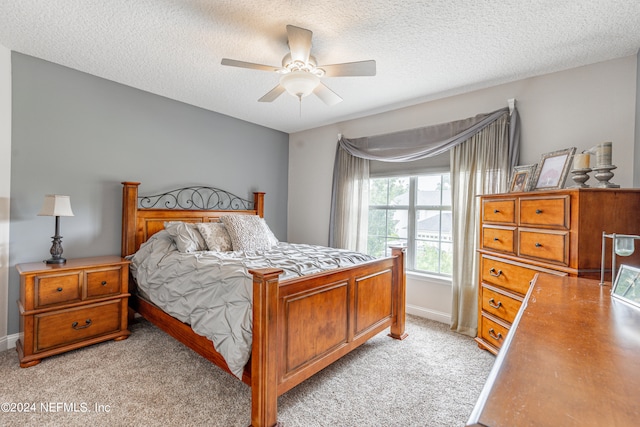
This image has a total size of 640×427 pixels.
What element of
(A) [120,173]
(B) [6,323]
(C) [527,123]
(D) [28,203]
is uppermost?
(C) [527,123]

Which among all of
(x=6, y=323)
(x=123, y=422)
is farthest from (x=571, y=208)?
(x=6, y=323)

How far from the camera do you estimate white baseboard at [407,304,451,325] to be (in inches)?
131

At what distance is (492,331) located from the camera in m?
2.53

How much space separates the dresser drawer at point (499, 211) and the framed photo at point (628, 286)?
44.2 inches

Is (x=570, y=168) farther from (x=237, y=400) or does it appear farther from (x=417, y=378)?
(x=237, y=400)

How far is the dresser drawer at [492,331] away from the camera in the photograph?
2.42 metres

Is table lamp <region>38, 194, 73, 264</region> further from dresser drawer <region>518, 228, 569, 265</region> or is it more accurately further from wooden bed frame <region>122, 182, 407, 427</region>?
dresser drawer <region>518, 228, 569, 265</region>

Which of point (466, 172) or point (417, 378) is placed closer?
point (417, 378)

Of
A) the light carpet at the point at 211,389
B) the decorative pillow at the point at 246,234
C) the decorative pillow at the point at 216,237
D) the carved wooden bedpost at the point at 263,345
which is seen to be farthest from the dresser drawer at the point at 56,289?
the carved wooden bedpost at the point at 263,345

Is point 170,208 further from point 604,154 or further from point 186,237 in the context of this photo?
point 604,154

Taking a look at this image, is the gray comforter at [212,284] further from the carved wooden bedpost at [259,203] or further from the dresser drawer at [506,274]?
the carved wooden bedpost at [259,203]

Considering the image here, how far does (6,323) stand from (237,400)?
2.24 meters

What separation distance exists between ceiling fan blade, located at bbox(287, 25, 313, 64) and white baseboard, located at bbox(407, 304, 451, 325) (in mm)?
2934

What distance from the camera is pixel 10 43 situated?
94.8 inches
